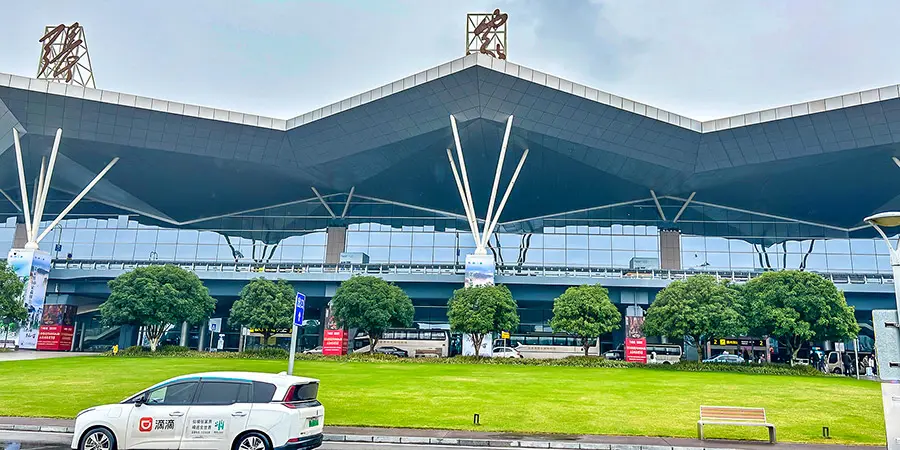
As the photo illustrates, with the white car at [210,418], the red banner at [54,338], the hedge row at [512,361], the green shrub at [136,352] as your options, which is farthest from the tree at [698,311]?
the red banner at [54,338]

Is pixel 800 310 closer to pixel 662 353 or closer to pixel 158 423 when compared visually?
pixel 662 353

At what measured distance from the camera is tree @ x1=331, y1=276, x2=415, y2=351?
1738 inches

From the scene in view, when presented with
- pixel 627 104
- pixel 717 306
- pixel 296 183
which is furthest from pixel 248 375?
pixel 296 183

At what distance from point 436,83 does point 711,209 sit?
1196 inches

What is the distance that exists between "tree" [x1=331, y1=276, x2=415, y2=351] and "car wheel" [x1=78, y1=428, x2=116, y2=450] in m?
32.3

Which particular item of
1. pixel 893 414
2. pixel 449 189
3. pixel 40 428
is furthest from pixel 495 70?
pixel 893 414

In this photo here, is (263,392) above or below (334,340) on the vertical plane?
below

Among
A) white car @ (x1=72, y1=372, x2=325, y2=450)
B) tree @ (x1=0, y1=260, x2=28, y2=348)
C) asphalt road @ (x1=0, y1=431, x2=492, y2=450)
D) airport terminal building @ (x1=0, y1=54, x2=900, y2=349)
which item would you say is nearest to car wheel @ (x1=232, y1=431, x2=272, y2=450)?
white car @ (x1=72, y1=372, x2=325, y2=450)

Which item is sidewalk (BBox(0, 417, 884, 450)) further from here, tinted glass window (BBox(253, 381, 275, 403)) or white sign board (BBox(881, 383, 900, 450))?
white sign board (BBox(881, 383, 900, 450))

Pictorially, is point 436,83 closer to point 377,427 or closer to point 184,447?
point 377,427

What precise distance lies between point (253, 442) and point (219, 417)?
77 cm

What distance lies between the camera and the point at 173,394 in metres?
11.9

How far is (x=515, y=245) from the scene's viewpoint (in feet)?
202

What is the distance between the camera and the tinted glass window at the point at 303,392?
11.8 metres
